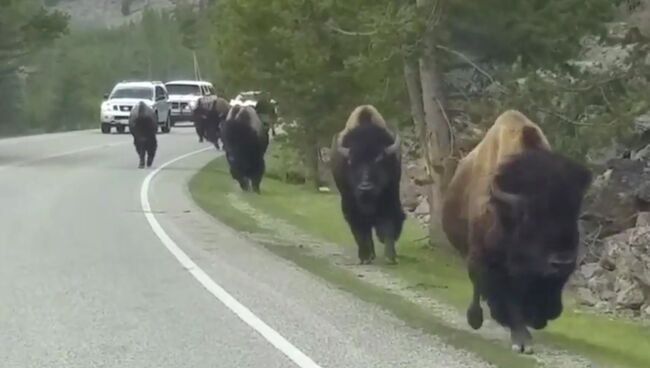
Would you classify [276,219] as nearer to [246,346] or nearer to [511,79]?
[511,79]

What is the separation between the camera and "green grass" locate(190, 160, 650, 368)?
11367 mm

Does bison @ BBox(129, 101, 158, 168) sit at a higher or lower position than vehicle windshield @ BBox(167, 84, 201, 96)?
higher

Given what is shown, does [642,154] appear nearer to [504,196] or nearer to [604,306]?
[604,306]

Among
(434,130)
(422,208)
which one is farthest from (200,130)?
(434,130)

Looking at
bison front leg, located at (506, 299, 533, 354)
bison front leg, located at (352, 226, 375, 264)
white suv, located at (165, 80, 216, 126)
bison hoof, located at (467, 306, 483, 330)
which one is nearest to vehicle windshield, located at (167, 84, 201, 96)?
white suv, located at (165, 80, 216, 126)

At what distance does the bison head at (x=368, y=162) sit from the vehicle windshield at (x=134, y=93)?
39846mm

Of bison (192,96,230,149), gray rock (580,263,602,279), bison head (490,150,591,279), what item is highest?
bison head (490,150,591,279)

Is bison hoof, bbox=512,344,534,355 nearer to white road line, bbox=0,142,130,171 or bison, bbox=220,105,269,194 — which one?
bison, bbox=220,105,269,194

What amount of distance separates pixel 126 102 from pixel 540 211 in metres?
46.7

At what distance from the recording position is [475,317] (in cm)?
1167

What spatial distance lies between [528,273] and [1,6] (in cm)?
3701

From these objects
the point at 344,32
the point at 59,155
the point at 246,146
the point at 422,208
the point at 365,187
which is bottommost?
the point at 59,155

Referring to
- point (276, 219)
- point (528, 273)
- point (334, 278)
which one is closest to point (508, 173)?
point (528, 273)

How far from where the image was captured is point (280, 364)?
32.0 ft
